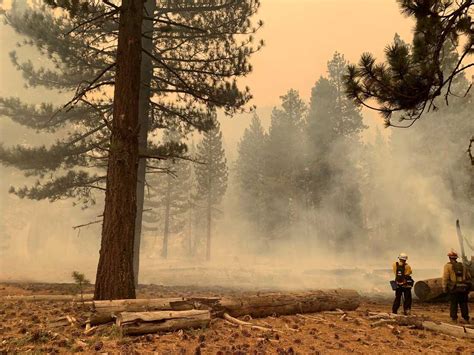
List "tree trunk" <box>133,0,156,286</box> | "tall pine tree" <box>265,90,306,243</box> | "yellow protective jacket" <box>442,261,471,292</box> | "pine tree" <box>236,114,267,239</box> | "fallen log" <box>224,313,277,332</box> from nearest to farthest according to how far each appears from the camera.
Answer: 1. "fallen log" <box>224,313,277,332</box>
2. "yellow protective jacket" <box>442,261,471,292</box>
3. "tree trunk" <box>133,0,156,286</box>
4. "tall pine tree" <box>265,90,306,243</box>
5. "pine tree" <box>236,114,267,239</box>

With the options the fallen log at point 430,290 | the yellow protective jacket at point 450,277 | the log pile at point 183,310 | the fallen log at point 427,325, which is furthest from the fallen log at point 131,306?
the fallen log at point 430,290

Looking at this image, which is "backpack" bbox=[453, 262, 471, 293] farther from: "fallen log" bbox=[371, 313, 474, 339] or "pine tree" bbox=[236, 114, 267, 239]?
"pine tree" bbox=[236, 114, 267, 239]

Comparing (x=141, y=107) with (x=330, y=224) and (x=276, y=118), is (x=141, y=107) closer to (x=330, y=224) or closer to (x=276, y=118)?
(x=330, y=224)

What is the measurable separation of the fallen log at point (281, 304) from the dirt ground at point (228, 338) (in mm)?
217

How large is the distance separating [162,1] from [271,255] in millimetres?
32718

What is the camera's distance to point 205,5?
12836mm

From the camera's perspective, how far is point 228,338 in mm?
5332

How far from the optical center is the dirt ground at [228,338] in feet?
15.2

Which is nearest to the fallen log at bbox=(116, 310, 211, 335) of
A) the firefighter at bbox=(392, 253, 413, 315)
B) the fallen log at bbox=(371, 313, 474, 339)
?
the fallen log at bbox=(371, 313, 474, 339)

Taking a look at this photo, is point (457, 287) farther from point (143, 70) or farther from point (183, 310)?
point (143, 70)

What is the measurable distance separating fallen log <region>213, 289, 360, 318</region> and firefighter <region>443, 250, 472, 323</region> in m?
2.43

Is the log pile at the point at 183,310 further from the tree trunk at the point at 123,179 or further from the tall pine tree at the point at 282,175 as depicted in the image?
the tall pine tree at the point at 282,175

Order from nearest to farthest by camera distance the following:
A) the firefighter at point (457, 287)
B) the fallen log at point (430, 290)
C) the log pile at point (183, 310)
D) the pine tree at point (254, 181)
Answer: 1. the log pile at point (183, 310)
2. the firefighter at point (457, 287)
3. the fallen log at point (430, 290)
4. the pine tree at point (254, 181)

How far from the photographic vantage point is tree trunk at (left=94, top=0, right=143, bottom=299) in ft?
21.1
